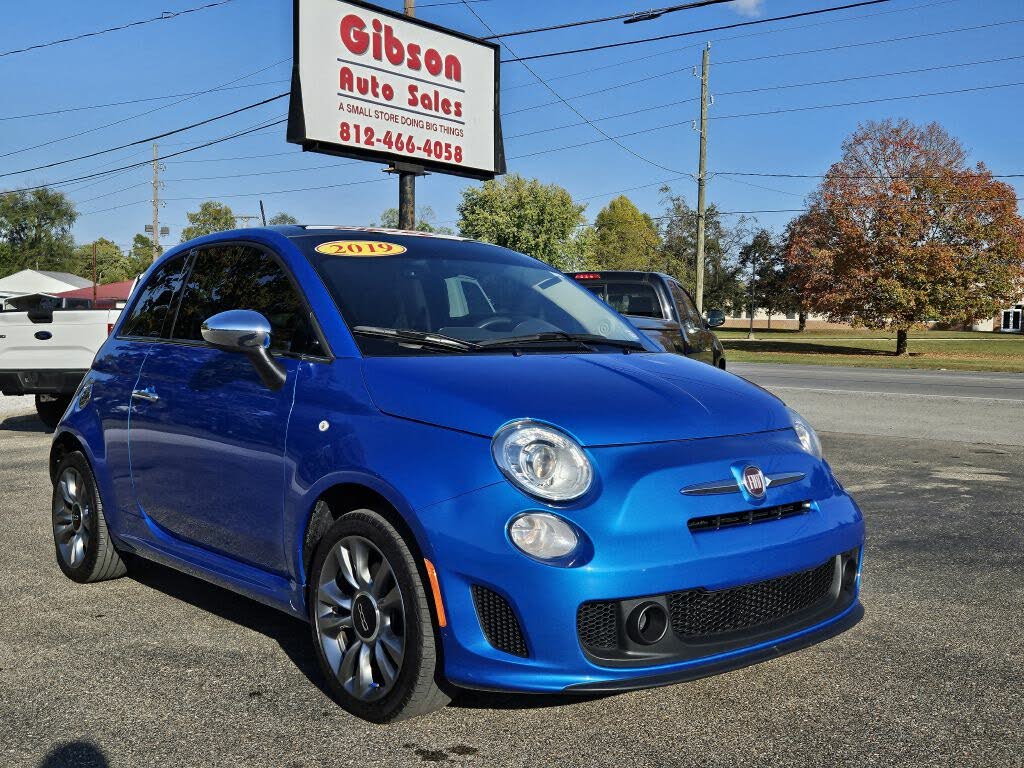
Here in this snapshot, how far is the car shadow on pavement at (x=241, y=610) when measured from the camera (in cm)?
411

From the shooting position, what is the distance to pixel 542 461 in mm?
3133

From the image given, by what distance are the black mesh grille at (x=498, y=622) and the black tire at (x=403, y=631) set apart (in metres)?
0.18

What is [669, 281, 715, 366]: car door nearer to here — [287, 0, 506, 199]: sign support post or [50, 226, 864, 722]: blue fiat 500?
[50, 226, 864, 722]: blue fiat 500

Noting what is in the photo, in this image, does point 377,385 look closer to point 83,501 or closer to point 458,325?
point 458,325

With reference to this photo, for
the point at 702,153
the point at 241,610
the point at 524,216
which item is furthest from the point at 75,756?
the point at 524,216

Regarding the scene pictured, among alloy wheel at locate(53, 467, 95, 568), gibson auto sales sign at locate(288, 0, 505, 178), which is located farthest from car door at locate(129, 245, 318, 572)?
gibson auto sales sign at locate(288, 0, 505, 178)

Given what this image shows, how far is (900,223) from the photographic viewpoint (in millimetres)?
40062

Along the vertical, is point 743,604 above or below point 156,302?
below

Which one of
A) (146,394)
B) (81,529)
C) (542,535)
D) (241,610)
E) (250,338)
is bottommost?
(241,610)

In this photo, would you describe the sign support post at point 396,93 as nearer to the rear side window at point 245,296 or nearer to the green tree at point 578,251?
the rear side window at point 245,296

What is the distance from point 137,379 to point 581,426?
2.39 m

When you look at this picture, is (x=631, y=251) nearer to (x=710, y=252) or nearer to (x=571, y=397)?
(x=710, y=252)

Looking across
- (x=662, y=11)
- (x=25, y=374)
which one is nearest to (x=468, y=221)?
(x=662, y=11)

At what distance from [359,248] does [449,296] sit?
427 mm
